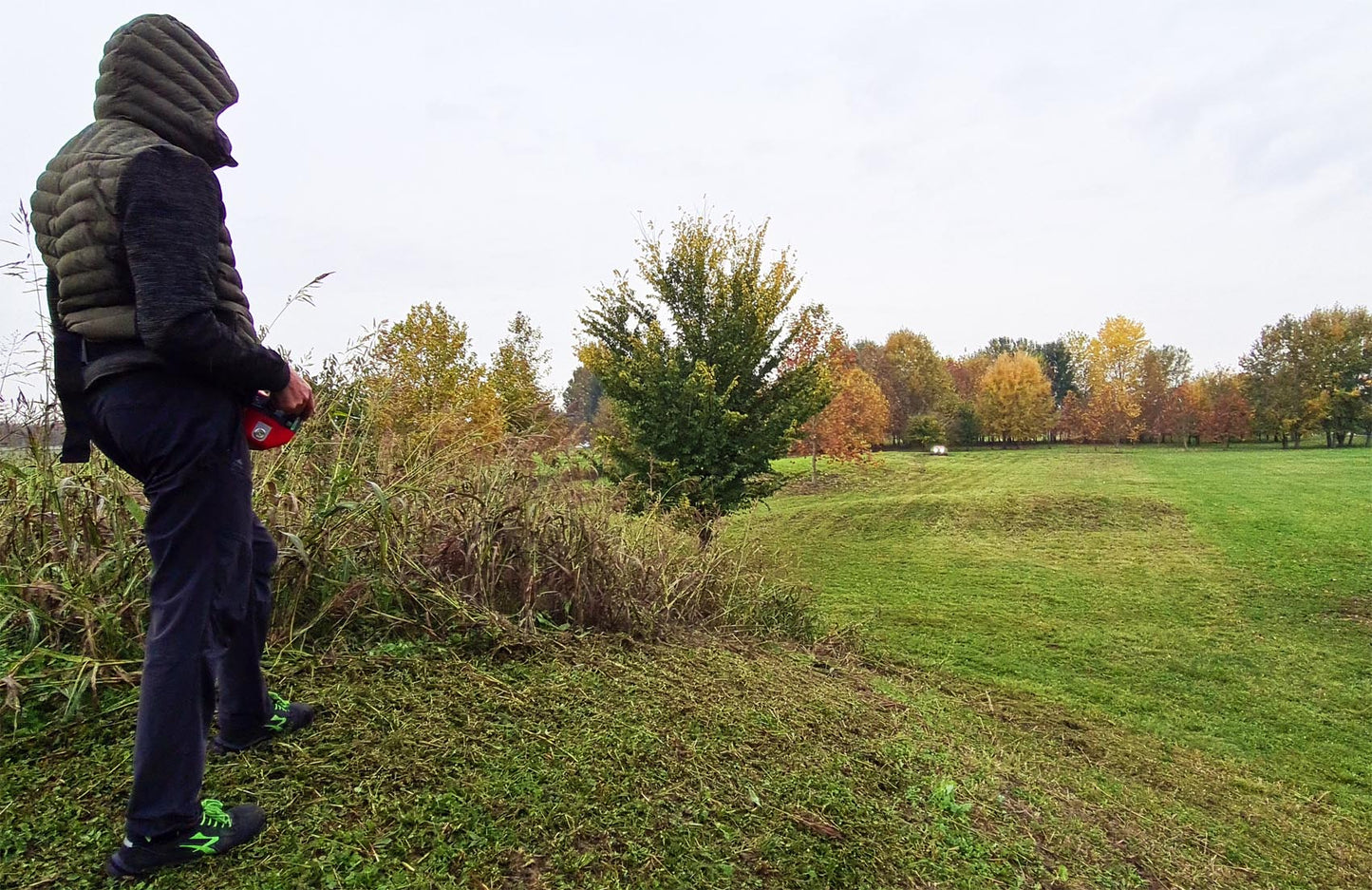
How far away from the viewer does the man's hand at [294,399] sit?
1.86m

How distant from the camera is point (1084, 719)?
16.6 ft

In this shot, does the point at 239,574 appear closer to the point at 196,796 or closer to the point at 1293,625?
the point at 196,796

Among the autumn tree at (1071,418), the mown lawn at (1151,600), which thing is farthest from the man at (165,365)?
the autumn tree at (1071,418)

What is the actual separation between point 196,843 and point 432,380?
1345cm

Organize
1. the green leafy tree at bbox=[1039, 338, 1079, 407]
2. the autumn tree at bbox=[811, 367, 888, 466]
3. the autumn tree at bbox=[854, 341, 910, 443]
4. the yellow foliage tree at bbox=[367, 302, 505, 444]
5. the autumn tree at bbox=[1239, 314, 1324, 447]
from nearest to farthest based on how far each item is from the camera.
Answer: the yellow foliage tree at bbox=[367, 302, 505, 444] < the autumn tree at bbox=[811, 367, 888, 466] < the autumn tree at bbox=[1239, 314, 1324, 447] < the autumn tree at bbox=[854, 341, 910, 443] < the green leafy tree at bbox=[1039, 338, 1079, 407]

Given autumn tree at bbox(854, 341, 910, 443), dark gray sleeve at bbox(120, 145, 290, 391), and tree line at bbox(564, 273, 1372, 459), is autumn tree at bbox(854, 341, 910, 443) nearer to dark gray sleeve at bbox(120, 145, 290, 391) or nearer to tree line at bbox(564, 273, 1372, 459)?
tree line at bbox(564, 273, 1372, 459)

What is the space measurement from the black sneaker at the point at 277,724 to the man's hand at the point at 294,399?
867mm

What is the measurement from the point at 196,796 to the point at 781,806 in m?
1.52

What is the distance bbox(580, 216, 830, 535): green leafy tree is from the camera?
10828 mm

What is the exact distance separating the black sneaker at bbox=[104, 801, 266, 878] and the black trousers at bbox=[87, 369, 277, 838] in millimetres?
32

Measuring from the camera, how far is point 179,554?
64.0 inches

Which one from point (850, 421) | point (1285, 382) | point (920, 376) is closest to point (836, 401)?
point (850, 421)

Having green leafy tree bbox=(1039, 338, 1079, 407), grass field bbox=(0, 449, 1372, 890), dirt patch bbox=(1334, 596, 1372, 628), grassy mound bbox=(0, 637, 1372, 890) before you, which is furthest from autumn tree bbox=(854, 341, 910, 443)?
grassy mound bbox=(0, 637, 1372, 890)

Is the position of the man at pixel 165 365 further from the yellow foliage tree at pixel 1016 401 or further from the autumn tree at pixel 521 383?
the yellow foliage tree at pixel 1016 401
